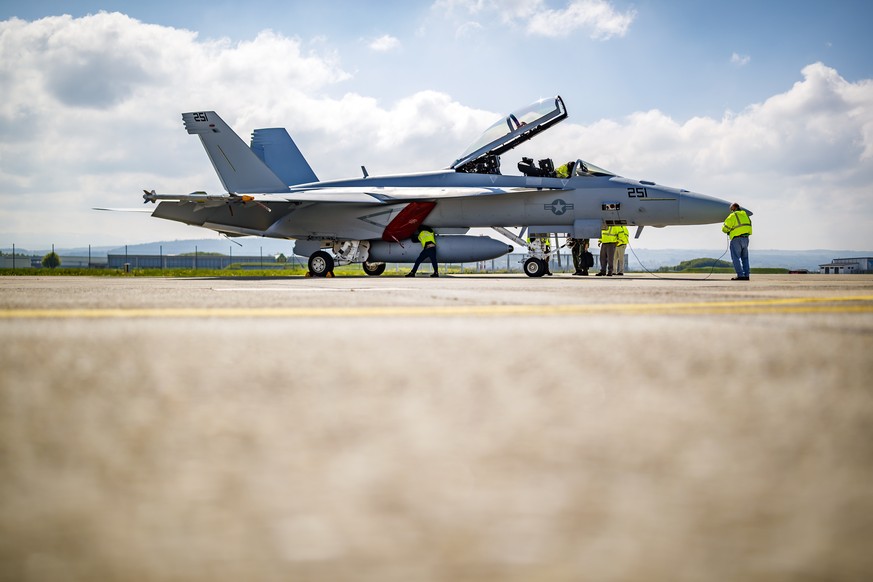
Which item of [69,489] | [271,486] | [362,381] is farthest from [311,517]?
[362,381]

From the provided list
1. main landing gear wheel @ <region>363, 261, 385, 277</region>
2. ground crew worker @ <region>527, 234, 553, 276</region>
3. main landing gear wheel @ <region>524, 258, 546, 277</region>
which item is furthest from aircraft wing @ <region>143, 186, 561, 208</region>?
main landing gear wheel @ <region>363, 261, 385, 277</region>

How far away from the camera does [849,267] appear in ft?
127

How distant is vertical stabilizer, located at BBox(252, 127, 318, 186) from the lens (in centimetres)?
2156

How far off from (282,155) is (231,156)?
1.92m

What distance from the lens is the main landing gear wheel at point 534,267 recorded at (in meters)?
17.9

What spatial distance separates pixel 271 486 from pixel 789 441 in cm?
97

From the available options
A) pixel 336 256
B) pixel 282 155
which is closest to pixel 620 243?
pixel 336 256

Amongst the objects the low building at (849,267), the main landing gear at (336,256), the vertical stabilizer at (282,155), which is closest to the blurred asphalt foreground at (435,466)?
the main landing gear at (336,256)

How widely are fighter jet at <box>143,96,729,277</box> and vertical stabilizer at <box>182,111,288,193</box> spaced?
191 cm

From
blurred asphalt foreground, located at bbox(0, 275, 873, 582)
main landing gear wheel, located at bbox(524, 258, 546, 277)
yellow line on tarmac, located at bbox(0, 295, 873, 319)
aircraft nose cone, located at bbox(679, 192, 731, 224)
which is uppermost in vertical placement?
aircraft nose cone, located at bbox(679, 192, 731, 224)

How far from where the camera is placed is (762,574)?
2.93 ft

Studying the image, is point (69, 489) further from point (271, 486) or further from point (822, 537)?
point (822, 537)

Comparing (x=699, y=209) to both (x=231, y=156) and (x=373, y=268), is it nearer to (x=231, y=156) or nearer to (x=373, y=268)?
(x=373, y=268)

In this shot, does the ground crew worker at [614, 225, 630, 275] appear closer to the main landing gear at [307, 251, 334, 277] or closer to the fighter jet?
the fighter jet
